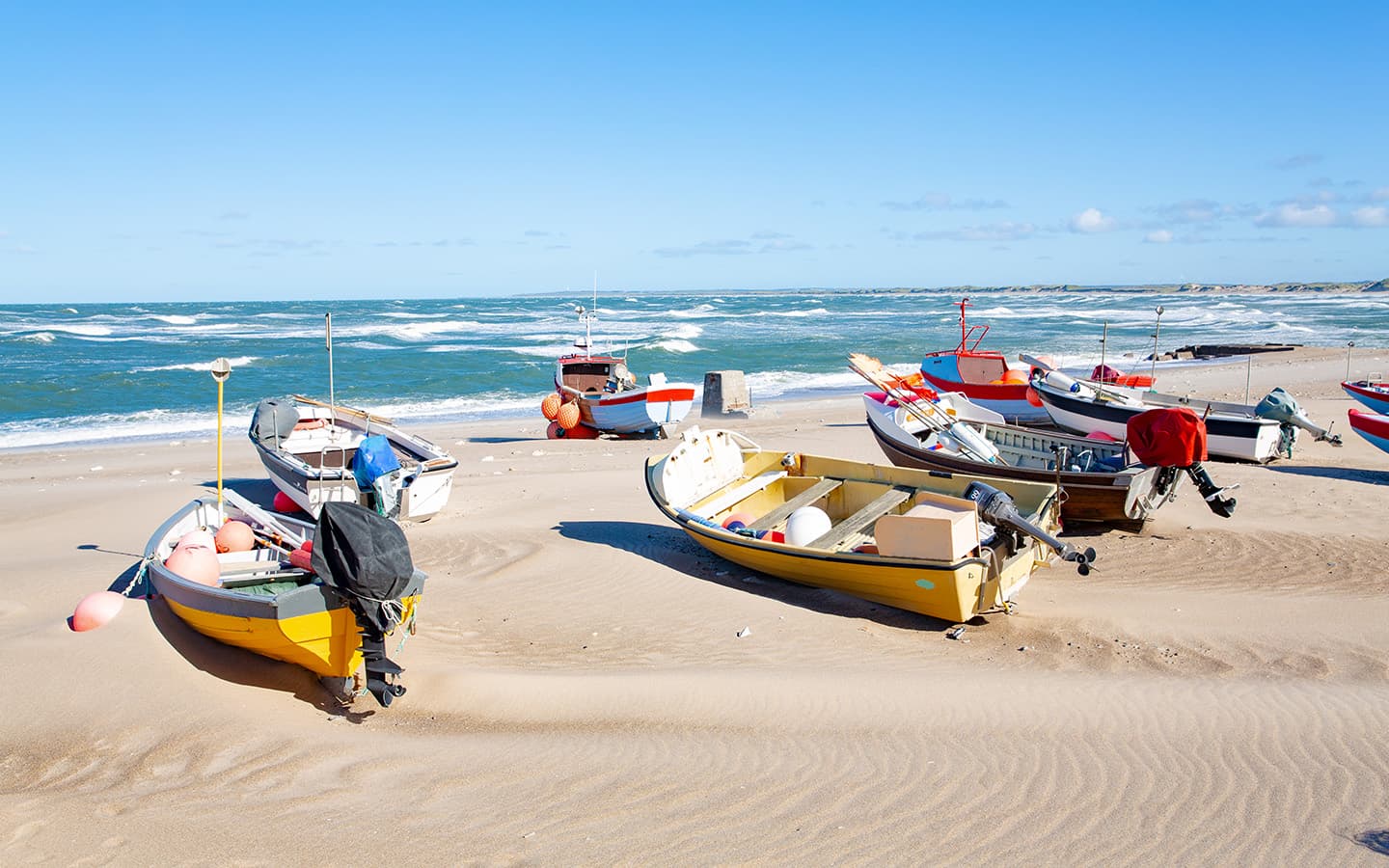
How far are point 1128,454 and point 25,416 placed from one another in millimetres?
28210

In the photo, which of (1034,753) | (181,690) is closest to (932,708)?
(1034,753)

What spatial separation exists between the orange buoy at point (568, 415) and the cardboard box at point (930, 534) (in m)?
13.1

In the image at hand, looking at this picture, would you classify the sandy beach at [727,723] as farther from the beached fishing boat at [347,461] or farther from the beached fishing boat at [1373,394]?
the beached fishing boat at [1373,394]

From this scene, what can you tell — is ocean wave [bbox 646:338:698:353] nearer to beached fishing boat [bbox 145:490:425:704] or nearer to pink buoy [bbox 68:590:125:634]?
pink buoy [bbox 68:590:125:634]

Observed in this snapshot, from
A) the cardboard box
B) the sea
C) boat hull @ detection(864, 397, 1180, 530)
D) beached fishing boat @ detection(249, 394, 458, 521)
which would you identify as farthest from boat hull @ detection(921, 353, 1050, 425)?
the cardboard box

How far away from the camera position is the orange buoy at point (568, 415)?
2080 centimetres

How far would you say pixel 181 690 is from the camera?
6.62 metres

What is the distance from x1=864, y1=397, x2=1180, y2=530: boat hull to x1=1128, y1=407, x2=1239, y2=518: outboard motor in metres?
0.23

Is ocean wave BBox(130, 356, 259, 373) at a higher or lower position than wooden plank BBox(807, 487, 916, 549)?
lower

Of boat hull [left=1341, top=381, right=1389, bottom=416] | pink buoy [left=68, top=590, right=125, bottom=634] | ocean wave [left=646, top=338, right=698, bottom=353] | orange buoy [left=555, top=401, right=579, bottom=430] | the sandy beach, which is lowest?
the sandy beach

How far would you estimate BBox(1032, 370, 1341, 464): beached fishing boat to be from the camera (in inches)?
611

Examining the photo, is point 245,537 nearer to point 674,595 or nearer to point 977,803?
point 674,595

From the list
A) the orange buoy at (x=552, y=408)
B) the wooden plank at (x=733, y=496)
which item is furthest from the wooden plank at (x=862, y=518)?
the orange buoy at (x=552, y=408)

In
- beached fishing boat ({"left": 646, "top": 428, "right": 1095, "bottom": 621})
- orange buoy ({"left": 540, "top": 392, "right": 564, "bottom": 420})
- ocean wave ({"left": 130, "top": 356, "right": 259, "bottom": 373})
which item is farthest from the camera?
ocean wave ({"left": 130, "top": 356, "right": 259, "bottom": 373})
